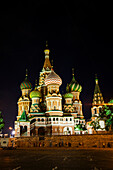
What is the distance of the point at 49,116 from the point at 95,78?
3070 centimetres

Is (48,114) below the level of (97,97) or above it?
below

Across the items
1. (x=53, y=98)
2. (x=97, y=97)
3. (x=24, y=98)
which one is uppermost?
(x=97, y=97)

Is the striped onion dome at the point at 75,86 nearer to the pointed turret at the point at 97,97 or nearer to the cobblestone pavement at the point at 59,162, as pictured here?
the pointed turret at the point at 97,97

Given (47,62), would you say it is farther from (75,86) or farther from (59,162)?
(59,162)

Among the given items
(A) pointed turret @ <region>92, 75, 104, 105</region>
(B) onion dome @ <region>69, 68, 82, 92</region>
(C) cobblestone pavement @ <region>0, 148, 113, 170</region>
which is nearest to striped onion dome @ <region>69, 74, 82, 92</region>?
(B) onion dome @ <region>69, 68, 82, 92</region>

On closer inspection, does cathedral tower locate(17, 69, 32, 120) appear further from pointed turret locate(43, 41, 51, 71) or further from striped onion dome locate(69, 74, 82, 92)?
striped onion dome locate(69, 74, 82, 92)

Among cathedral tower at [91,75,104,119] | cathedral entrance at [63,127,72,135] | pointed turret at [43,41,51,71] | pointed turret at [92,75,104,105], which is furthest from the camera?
pointed turret at [92,75,104,105]

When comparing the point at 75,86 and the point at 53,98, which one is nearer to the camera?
the point at 53,98

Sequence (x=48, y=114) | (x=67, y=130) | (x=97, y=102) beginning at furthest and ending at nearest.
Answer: (x=97, y=102) → (x=48, y=114) → (x=67, y=130)

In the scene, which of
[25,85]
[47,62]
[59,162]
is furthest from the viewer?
[47,62]

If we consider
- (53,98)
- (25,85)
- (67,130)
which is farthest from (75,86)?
(67,130)

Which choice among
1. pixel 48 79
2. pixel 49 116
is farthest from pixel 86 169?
pixel 48 79

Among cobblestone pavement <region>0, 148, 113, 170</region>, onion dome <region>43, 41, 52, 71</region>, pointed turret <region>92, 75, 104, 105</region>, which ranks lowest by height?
cobblestone pavement <region>0, 148, 113, 170</region>

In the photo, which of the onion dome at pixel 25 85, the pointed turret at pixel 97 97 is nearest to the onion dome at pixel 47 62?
the onion dome at pixel 25 85
